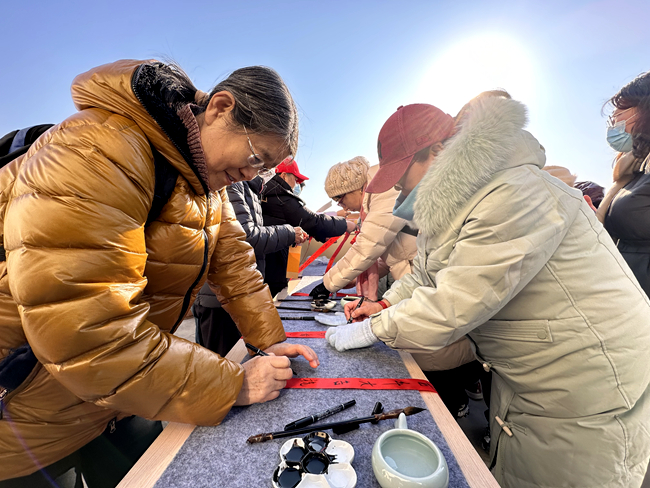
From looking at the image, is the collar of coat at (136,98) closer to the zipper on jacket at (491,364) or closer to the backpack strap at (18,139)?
the backpack strap at (18,139)

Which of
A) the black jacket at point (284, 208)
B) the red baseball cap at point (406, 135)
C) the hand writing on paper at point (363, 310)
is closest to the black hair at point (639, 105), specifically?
the red baseball cap at point (406, 135)

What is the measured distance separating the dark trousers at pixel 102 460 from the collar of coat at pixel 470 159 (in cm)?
127

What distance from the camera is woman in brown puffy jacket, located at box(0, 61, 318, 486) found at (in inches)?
19.8

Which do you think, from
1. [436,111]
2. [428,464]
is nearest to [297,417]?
[428,464]

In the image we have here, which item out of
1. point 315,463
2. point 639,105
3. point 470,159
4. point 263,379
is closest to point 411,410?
point 315,463

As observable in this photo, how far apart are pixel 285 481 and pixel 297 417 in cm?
22

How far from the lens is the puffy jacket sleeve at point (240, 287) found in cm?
110

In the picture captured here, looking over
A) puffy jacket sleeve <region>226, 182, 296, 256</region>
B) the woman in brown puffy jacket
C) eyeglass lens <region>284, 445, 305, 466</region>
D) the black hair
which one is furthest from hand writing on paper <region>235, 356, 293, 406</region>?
the black hair

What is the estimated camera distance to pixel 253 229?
1746mm

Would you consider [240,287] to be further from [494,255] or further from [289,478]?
[494,255]

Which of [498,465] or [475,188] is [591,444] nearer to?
[498,465]

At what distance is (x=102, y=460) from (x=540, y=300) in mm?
1514

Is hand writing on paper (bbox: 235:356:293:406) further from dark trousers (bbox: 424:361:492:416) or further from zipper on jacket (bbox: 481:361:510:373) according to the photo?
dark trousers (bbox: 424:361:492:416)

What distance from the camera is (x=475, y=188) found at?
2.55 ft
